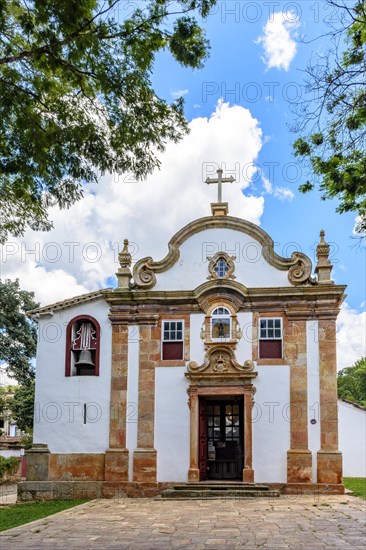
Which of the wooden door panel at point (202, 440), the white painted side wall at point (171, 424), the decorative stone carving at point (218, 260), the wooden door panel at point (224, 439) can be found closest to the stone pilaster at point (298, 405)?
the wooden door panel at point (224, 439)

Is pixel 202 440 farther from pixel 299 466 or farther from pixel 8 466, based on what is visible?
pixel 8 466

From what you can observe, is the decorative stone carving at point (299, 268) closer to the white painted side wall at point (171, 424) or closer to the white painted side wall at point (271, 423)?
the white painted side wall at point (271, 423)

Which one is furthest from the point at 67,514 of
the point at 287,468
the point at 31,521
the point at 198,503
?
the point at 287,468

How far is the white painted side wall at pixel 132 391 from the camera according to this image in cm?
1839

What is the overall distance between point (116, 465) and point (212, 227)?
7323 mm

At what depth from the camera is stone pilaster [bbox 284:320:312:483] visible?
1752 cm

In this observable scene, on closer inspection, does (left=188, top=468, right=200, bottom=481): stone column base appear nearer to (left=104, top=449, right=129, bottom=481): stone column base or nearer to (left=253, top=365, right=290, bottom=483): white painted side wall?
(left=253, top=365, right=290, bottom=483): white painted side wall

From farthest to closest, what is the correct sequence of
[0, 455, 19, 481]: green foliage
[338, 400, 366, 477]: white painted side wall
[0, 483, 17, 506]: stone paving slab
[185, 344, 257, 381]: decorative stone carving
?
[0, 455, 19, 481]: green foliage
[338, 400, 366, 477]: white painted side wall
[0, 483, 17, 506]: stone paving slab
[185, 344, 257, 381]: decorative stone carving

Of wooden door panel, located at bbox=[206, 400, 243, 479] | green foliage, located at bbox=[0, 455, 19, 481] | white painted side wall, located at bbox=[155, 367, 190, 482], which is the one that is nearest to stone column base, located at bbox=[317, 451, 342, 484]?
wooden door panel, located at bbox=[206, 400, 243, 479]

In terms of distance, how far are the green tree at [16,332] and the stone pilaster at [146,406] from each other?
38.2 feet

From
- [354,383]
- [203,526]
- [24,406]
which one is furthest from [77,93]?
[354,383]

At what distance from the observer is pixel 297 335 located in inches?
726

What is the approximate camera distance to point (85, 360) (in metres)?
19.0

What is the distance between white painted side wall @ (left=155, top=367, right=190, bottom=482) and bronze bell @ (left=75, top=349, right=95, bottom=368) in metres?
1.97
